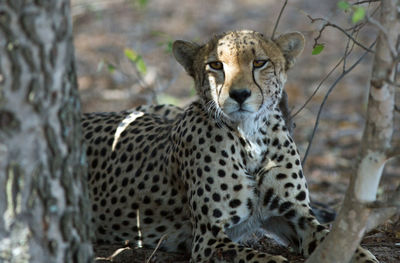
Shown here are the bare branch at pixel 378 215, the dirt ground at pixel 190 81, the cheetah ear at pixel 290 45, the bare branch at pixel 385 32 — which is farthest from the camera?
the dirt ground at pixel 190 81

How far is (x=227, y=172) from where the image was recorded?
371 centimetres

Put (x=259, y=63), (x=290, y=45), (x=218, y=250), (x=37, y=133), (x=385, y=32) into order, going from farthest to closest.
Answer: (x=290, y=45)
(x=259, y=63)
(x=218, y=250)
(x=385, y=32)
(x=37, y=133)

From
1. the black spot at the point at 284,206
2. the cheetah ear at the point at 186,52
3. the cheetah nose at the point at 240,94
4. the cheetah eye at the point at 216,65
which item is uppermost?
the cheetah ear at the point at 186,52

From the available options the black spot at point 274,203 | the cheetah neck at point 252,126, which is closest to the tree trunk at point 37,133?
the cheetah neck at point 252,126

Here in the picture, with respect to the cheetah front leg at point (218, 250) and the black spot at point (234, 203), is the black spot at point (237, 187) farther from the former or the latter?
the cheetah front leg at point (218, 250)

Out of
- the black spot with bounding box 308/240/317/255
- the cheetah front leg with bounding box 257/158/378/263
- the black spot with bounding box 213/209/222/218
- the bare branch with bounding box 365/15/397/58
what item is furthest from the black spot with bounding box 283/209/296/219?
the bare branch with bounding box 365/15/397/58

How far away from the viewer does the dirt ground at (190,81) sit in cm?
694

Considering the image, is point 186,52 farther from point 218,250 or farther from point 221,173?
point 218,250

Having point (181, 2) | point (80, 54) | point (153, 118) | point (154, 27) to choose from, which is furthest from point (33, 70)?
point (181, 2)

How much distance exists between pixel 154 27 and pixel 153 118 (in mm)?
6944

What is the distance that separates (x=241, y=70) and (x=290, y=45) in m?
0.57

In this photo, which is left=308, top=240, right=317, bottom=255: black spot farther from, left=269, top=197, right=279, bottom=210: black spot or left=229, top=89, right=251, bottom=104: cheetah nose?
left=229, top=89, right=251, bottom=104: cheetah nose

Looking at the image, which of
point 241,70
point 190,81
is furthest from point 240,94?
point 190,81

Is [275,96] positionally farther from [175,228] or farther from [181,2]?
[181,2]
